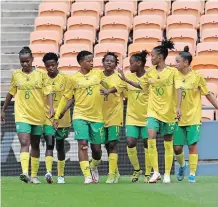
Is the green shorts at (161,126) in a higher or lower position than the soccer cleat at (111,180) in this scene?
higher

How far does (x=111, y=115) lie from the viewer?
15.5 meters

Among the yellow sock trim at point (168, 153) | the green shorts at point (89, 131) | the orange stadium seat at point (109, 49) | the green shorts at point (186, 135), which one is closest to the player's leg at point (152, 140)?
the yellow sock trim at point (168, 153)

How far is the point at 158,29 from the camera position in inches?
906

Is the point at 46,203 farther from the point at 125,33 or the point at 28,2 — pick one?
the point at 28,2

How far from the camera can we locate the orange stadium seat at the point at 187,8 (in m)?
23.4

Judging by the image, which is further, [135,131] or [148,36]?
[148,36]

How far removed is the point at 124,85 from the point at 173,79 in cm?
96

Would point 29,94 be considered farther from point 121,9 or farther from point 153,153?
point 121,9

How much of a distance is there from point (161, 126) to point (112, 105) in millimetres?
1083

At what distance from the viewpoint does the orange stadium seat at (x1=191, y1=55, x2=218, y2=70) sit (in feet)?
68.0

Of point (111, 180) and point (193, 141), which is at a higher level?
point (193, 141)

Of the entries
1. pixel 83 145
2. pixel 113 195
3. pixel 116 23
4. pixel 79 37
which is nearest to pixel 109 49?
pixel 79 37

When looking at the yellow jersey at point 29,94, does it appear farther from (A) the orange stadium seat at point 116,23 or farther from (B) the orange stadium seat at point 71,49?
(A) the orange stadium seat at point 116,23

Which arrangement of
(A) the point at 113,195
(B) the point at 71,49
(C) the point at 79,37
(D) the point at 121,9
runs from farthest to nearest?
1. (D) the point at 121,9
2. (C) the point at 79,37
3. (B) the point at 71,49
4. (A) the point at 113,195
